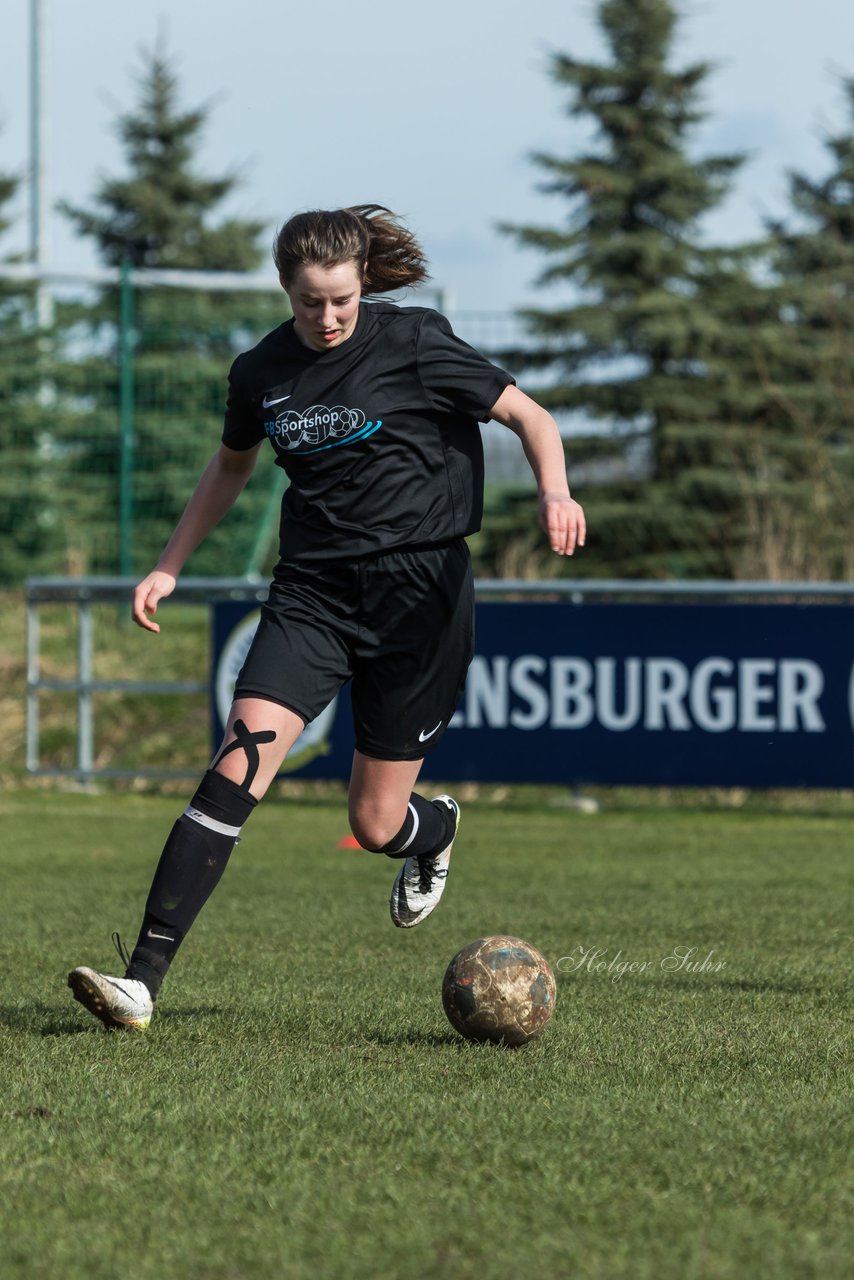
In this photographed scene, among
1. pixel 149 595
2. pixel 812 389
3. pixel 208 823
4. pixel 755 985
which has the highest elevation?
pixel 812 389

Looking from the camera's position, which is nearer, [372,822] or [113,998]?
[113,998]

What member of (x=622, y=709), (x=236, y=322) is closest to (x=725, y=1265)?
(x=622, y=709)

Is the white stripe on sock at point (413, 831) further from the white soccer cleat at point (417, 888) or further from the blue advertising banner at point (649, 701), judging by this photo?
the blue advertising banner at point (649, 701)

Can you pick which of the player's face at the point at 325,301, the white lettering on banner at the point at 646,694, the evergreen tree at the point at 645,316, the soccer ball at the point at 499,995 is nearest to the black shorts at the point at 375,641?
the player's face at the point at 325,301

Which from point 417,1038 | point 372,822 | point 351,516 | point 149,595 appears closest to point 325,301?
point 351,516

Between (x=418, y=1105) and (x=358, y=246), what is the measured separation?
2.24m

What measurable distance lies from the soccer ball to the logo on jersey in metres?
1.44

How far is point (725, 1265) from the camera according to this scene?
2732 mm

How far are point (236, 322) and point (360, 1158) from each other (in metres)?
19.3

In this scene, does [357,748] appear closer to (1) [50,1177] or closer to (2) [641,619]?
(1) [50,1177]

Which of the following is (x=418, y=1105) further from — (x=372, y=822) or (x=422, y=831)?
(x=422, y=831)

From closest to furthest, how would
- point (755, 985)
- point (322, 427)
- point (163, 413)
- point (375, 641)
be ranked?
point (322, 427), point (375, 641), point (755, 985), point (163, 413)

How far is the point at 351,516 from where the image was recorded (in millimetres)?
4836

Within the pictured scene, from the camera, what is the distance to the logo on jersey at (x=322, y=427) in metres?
4.77
